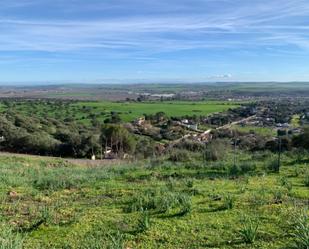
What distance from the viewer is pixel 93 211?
877cm

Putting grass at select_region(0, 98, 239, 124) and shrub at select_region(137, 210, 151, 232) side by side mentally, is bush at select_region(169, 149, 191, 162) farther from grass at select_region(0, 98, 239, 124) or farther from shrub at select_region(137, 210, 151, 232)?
grass at select_region(0, 98, 239, 124)

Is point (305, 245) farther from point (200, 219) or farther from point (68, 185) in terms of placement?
point (68, 185)

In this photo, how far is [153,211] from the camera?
861 cm

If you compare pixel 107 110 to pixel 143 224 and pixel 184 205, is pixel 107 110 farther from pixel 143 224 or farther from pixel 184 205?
pixel 143 224

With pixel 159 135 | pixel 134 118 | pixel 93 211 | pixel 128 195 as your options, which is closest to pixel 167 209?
pixel 93 211

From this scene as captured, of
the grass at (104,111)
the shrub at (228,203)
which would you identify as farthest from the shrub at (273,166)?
the grass at (104,111)

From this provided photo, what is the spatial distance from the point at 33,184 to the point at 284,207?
6.88 metres

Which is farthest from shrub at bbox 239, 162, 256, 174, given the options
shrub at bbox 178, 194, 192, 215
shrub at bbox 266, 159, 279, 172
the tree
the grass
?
the grass

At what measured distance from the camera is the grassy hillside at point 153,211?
22.1 feet

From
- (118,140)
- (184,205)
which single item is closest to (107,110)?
(118,140)

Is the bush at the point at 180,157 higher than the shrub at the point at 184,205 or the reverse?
the reverse

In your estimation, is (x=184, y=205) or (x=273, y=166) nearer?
(x=184, y=205)

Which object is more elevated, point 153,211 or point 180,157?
point 153,211

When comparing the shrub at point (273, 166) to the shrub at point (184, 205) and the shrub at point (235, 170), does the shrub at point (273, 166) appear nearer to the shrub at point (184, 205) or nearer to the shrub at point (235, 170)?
the shrub at point (235, 170)
